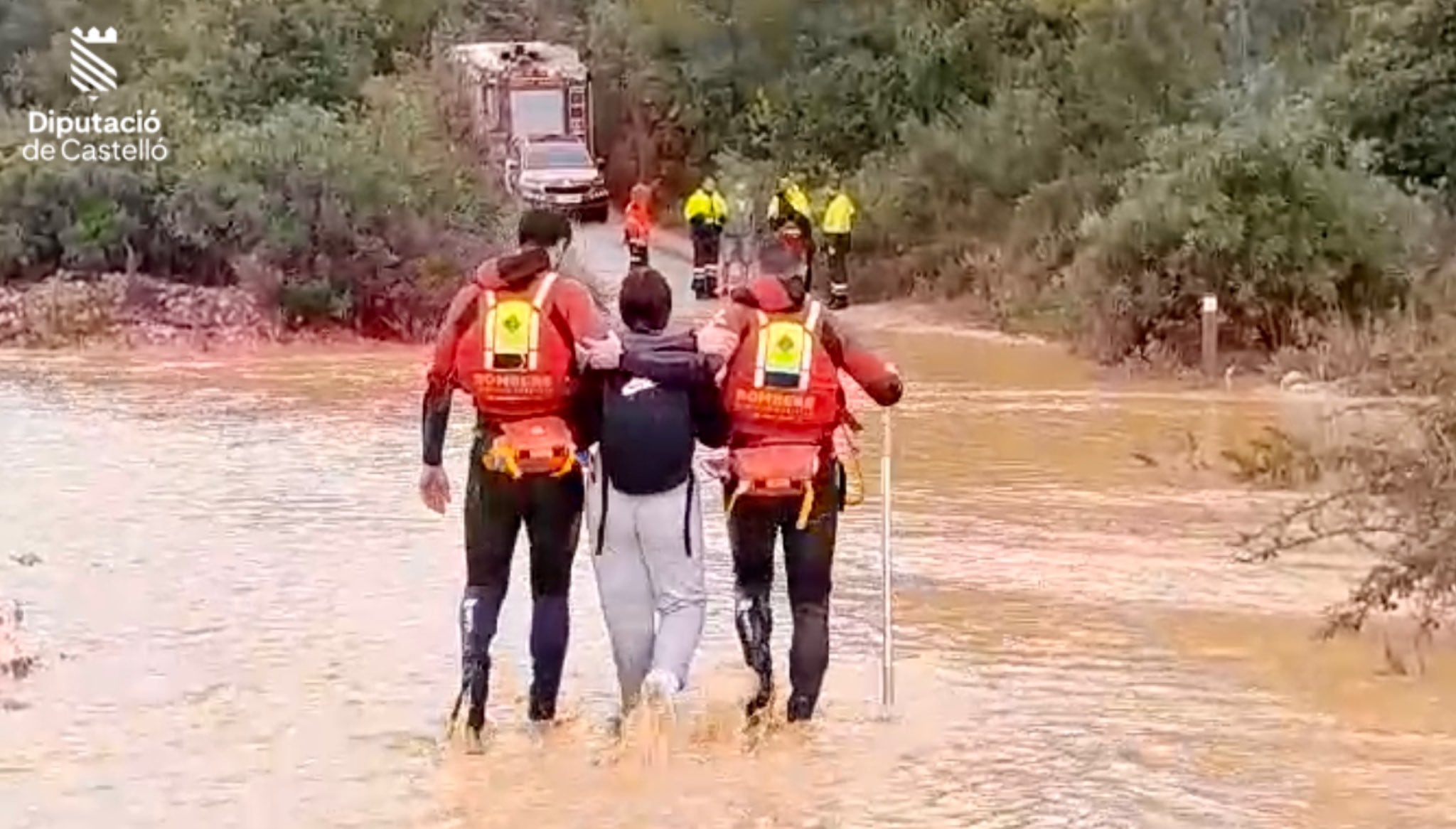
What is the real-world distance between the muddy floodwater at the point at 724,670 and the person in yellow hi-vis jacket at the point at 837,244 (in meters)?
12.9

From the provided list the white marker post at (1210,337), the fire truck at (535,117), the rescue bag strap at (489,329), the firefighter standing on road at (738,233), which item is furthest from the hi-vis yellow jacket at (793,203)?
the rescue bag strap at (489,329)

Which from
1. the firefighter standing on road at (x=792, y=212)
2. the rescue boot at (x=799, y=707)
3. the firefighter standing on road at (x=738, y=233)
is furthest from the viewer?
the firefighter standing on road at (x=738, y=233)

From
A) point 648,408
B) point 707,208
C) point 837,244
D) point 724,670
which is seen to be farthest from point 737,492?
point 837,244

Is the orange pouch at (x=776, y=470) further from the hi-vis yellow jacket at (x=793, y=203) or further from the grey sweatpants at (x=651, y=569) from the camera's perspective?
the hi-vis yellow jacket at (x=793, y=203)

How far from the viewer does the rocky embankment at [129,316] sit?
2869 centimetres

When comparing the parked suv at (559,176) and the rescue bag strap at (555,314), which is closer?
the rescue bag strap at (555,314)

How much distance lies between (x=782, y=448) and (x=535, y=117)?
41.0 m

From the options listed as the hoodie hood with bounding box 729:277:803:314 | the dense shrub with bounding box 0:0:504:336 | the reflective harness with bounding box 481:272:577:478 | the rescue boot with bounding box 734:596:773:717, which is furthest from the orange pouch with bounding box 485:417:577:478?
the dense shrub with bounding box 0:0:504:336

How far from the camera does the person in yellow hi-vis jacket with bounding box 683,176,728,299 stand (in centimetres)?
3198

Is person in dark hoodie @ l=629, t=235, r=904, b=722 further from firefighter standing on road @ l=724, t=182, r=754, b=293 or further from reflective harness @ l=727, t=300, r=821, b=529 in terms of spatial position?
firefighter standing on road @ l=724, t=182, r=754, b=293

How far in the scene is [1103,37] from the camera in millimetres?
33281

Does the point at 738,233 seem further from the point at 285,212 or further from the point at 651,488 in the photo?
the point at 651,488

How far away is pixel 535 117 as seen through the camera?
162 feet

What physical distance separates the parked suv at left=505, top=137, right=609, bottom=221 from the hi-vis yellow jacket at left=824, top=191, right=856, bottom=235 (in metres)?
11.4
